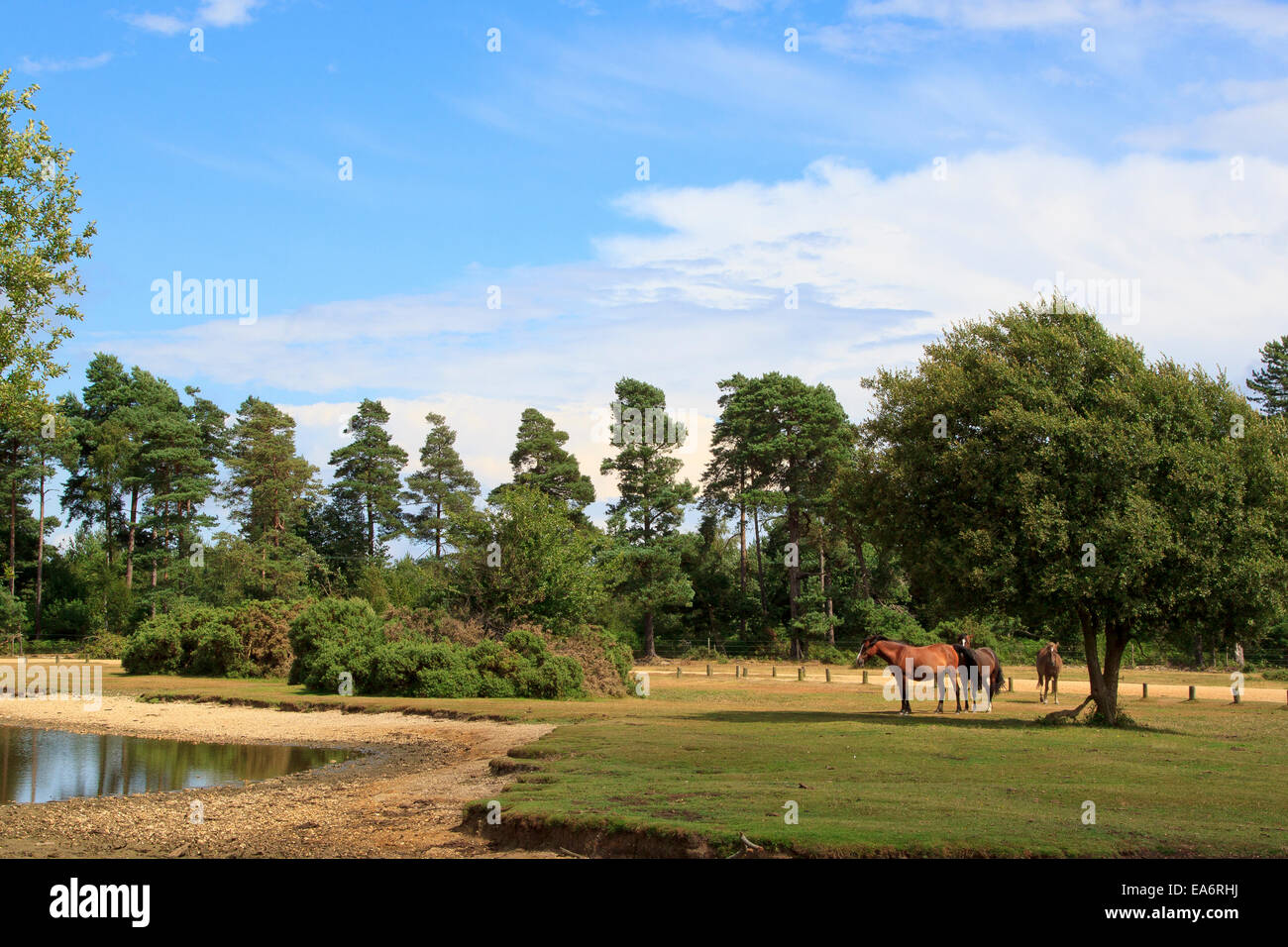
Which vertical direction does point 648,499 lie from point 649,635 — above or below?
above

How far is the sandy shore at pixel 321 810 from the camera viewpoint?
41.1 feet

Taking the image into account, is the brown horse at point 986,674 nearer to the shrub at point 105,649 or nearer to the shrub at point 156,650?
the shrub at point 156,650

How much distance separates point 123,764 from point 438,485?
66.8 metres

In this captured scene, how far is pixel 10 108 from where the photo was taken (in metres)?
21.8

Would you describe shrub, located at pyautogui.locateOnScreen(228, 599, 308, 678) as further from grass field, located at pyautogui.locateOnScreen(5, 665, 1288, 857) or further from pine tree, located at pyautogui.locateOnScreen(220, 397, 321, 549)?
pine tree, located at pyautogui.locateOnScreen(220, 397, 321, 549)

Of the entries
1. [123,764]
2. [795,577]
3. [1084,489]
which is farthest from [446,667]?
[795,577]

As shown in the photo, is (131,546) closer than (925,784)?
No

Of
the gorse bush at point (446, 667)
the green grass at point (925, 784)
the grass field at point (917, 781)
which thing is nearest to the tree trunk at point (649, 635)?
the gorse bush at point (446, 667)

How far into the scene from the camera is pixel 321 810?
15.2m

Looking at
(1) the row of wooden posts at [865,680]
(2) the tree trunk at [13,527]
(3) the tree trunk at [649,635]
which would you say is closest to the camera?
(1) the row of wooden posts at [865,680]

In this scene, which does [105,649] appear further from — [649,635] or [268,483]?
[649,635]

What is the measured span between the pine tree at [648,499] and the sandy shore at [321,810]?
39.3 m
